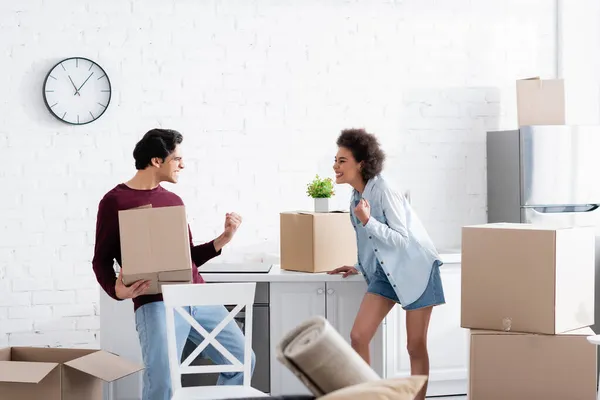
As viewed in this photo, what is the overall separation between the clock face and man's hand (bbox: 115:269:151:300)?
1.51m

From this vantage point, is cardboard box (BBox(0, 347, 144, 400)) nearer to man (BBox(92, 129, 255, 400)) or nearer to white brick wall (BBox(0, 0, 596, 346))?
man (BBox(92, 129, 255, 400))

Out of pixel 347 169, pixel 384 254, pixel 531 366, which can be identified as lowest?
pixel 531 366

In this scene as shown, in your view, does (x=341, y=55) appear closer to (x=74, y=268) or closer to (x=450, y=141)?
(x=450, y=141)

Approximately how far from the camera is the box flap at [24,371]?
260 centimetres

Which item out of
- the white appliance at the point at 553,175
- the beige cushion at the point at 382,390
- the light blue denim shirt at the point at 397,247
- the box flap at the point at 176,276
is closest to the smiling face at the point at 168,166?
the box flap at the point at 176,276

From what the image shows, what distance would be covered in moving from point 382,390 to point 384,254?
1.69 meters

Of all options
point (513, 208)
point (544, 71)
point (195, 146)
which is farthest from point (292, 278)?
point (544, 71)

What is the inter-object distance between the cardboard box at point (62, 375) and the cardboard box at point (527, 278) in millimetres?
1279

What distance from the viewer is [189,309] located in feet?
10.2

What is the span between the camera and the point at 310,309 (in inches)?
145

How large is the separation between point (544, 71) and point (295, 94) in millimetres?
1506

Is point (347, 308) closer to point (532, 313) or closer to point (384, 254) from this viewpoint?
point (384, 254)

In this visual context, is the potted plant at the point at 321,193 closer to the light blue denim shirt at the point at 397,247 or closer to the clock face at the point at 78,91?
the light blue denim shirt at the point at 397,247

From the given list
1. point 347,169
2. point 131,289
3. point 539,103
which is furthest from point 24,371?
point 539,103
